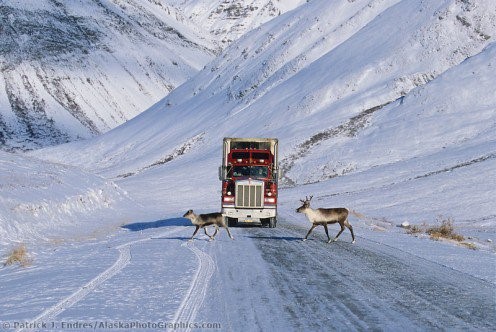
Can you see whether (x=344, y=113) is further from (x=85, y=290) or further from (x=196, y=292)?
(x=85, y=290)

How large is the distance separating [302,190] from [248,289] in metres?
54.2

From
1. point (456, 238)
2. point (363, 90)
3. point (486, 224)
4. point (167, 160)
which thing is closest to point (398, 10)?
point (363, 90)

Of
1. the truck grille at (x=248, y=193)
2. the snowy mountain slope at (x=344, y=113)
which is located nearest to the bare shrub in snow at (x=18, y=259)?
the truck grille at (x=248, y=193)

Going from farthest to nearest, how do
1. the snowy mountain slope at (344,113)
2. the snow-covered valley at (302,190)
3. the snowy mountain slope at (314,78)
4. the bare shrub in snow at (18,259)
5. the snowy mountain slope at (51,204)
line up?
the snowy mountain slope at (314,78) < the snowy mountain slope at (344,113) < the snowy mountain slope at (51,204) < the bare shrub in snow at (18,259) < the snow-covered valley at (302,190)

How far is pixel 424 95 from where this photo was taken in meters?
87.1

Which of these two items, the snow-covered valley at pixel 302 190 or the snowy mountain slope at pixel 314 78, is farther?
the snowy mountain slope at pixel 314 78

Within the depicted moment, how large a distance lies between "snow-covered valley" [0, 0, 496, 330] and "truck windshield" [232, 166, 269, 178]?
8.22 feet

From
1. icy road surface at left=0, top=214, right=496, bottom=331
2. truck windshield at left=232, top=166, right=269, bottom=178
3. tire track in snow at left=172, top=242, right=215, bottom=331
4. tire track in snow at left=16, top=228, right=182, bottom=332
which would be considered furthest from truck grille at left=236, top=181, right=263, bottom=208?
tire track in snow at left=172, top=242, right=215, bottom=331

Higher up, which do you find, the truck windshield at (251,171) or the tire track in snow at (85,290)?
the truck windshield at (251,171)

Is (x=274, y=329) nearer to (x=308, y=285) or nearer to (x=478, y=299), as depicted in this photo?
(x=308, y=285)

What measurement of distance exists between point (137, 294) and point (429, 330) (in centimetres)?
514

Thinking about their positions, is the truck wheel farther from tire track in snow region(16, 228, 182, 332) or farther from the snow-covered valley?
tire track in snow region(16, 228, 182, 332)

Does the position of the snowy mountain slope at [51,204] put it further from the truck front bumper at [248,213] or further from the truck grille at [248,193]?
the truck grille at [248,193]

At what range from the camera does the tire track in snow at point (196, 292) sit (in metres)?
9.06
